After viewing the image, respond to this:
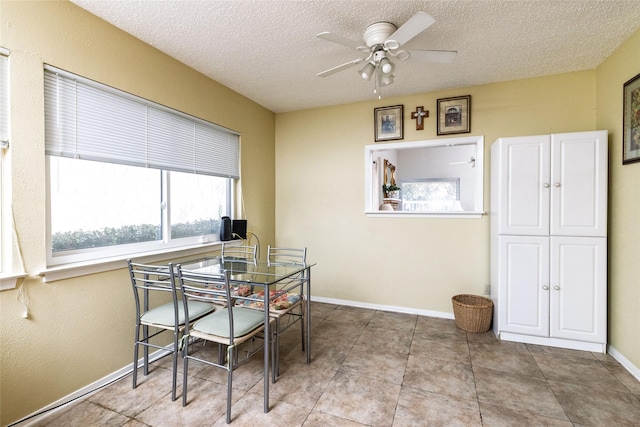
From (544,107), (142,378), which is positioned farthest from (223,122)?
(544,107)

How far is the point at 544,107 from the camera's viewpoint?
9.62 ft

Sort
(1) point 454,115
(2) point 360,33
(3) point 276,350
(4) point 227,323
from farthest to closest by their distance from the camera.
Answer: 1. (1) point 454,115
2. (2) point 360,33
3. (3) point 276,350
4. (4) point 227,323

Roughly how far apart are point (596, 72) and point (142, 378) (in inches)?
189

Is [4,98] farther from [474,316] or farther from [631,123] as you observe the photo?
[631,123]

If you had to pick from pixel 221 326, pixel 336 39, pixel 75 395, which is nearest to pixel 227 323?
pixel 221 326

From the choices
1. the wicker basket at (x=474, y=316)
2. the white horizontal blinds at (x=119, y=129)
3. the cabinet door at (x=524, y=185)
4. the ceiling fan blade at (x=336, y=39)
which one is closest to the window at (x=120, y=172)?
the white horizontal blinds at (x=119, y=129)

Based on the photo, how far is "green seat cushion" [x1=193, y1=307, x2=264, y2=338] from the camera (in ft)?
5.78

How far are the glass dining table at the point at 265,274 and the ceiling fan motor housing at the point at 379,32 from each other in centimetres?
171

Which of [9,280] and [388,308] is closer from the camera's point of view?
[9,280]

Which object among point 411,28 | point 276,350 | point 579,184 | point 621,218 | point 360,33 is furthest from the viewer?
point 579,184

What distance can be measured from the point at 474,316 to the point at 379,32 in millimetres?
2704

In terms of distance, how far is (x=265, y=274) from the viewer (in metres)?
2.05

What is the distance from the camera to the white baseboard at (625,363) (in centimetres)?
210

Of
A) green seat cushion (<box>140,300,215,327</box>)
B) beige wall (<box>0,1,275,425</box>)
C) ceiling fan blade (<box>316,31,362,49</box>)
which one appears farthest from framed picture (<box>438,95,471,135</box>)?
green seat cushion (<box>140,300,215,327</box>)
